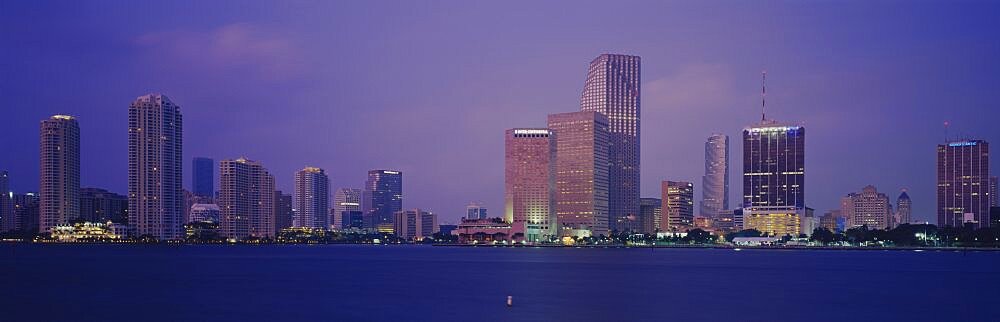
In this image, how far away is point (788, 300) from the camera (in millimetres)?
79250

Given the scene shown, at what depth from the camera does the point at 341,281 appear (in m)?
103

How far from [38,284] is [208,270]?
33.7 m

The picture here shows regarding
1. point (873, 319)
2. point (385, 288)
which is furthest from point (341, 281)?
point (873, 319)

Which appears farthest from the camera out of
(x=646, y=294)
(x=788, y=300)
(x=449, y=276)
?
(x=449, y=276)

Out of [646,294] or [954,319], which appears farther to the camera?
[646,294]

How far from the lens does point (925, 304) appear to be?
7681cm

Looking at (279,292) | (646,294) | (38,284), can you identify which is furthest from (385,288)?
(38,284)

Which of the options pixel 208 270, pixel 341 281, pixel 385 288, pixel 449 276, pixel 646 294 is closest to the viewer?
pixel 646 294

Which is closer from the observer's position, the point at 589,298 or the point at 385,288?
the point at 589,298

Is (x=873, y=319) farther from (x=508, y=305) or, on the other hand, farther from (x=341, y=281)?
(x=341, y=281)

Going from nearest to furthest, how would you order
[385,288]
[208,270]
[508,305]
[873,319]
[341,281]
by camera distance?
[873,319] → [508,305] → [385,288] → [341,281] → [208,270]

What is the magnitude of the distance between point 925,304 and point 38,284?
81942mm

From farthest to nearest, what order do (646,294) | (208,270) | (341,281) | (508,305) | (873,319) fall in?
(208,270)
(341,281)
(646,294)
(508,305)
(873,319)

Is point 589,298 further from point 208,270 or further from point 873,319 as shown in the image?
point 208,270
